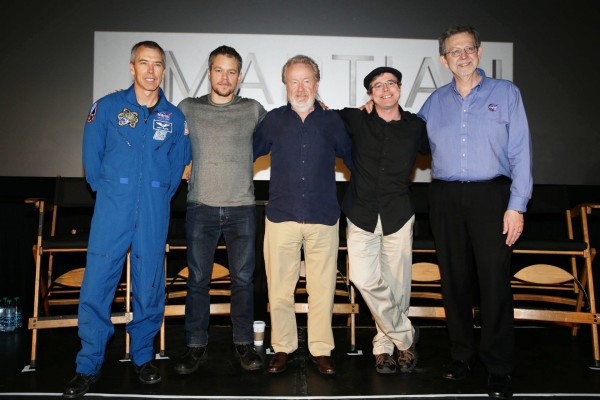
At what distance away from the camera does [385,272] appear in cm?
291

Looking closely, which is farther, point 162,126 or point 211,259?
point 211,259

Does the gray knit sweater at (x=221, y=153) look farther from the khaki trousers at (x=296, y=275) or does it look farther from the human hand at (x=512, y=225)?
the human hand at (x=512, y=225)

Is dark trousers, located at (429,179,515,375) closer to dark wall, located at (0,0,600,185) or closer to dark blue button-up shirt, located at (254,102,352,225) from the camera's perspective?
dark blue button-up shirt, located at (254,102,352,225)

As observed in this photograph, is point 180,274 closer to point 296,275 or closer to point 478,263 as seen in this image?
point 296,275

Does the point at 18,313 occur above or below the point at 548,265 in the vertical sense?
below

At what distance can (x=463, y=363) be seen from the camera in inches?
110

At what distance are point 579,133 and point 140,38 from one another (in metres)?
4.33

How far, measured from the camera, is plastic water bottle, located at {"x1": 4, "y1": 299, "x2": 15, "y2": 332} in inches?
159

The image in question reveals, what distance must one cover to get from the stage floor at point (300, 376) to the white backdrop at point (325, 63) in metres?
1.85

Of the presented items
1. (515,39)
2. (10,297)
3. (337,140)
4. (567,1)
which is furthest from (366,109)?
(10,297)

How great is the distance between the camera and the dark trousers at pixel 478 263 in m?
2.65

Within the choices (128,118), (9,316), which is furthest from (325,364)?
(9,316)

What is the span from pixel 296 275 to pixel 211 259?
1.77ft

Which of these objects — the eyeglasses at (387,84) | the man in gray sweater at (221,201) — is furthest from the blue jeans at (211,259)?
the eyeglasses at (387,84)
